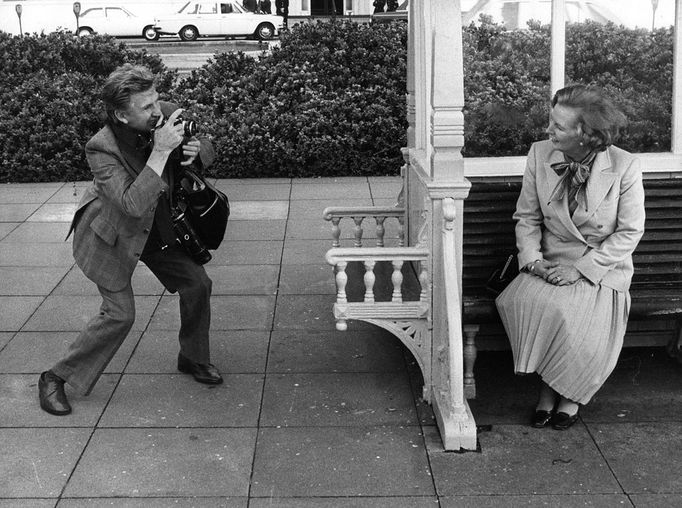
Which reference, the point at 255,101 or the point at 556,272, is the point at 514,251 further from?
the point at 255,101

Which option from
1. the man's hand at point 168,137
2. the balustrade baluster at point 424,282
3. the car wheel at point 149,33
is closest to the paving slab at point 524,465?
the balustrade baluster at point 424,282

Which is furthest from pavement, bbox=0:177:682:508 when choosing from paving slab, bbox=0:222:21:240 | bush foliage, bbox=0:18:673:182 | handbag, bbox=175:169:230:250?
bush foliage, bbox=0:18:673:182

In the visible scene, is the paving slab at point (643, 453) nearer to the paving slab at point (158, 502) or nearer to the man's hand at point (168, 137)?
the paving slab at point (158, 502)

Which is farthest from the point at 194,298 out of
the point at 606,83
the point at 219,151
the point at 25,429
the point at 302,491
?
the point at 219,151

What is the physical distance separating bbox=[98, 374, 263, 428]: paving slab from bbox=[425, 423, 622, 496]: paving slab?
102 centimetres

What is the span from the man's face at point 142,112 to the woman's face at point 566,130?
1909 millimetres

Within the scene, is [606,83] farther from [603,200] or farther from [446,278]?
[446,278]

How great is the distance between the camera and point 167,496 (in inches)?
174

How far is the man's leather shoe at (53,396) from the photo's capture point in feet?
17.2

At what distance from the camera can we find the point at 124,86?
488 cm

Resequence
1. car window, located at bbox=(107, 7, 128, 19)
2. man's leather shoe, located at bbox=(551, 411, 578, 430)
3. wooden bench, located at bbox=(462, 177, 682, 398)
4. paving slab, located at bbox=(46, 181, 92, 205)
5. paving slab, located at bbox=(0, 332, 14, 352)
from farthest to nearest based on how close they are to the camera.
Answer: car window, located at bbox=(107, 7, 128, 19)
paving slab, located at bbox=(46, 181, 92, 205)
paving slab, located at bbox=(0, 332, 14, 352)
wooden bench, located at bbox=(462, 177, 682, 398)
man's leather shoe, located at bbox=(551, 411, 578, 430)

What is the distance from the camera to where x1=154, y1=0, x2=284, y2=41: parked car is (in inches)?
1427

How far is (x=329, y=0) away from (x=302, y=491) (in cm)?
4283

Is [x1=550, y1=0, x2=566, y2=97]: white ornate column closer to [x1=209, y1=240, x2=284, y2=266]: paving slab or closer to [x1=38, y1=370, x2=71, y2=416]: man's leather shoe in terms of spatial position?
[x1=209, y1=240, x2=284, y2=266]: paving slab
